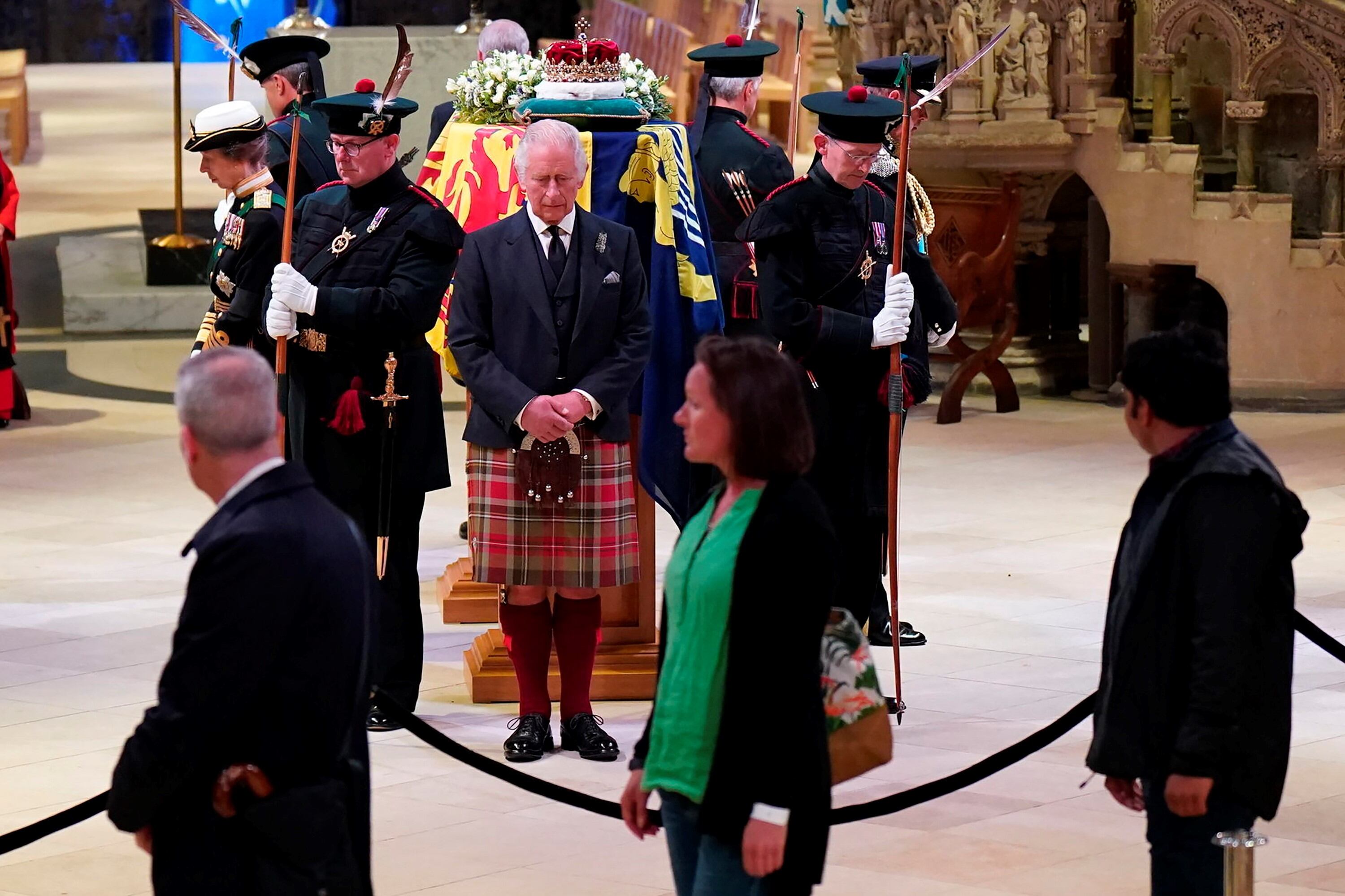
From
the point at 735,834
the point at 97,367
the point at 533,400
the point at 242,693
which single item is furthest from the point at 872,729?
the point at 97,367

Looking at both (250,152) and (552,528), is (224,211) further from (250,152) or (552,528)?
(552,528)

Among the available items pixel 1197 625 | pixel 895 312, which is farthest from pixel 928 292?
pixel 1197 625

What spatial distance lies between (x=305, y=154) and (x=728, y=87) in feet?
5.73

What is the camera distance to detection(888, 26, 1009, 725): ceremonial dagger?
7.04 m

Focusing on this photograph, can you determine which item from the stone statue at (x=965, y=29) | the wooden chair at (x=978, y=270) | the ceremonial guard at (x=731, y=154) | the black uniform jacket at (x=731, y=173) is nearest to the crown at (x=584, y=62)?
the ceremonial guard at (x=731, y=154)

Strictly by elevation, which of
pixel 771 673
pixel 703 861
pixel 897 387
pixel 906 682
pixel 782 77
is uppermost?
pixel 782 77

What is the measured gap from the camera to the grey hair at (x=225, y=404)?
146 inches

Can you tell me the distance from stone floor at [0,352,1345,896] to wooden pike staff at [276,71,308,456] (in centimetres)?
102

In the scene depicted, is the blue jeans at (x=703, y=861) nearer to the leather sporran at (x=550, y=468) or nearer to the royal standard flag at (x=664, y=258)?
the leather sporran at (x=550, y=468)

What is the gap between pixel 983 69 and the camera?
1355cm

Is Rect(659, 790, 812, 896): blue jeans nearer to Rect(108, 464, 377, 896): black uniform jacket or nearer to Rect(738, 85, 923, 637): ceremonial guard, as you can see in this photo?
Rect(108, 464, 377, 896): black uniform jacket

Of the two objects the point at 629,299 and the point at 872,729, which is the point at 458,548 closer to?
the point at 629,299

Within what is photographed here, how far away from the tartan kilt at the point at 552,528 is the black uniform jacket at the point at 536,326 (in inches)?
3.1

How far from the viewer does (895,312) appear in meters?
7.41
